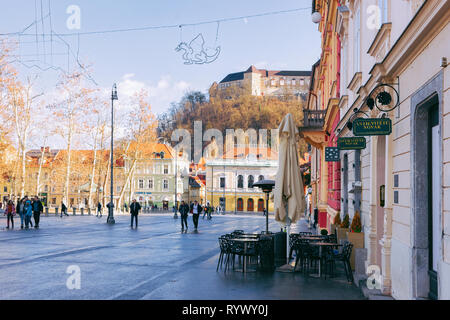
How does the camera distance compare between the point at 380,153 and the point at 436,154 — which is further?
the point at 380,153

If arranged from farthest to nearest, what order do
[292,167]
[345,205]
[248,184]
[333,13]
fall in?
[248,184] → [333,13] → [345,205] → [292,167]

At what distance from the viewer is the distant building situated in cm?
14212

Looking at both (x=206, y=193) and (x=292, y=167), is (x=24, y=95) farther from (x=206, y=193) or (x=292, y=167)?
(x=206, y=193)

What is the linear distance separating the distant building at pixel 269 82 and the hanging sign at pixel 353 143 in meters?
130

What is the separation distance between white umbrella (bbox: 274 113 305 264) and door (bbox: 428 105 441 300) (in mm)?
4892

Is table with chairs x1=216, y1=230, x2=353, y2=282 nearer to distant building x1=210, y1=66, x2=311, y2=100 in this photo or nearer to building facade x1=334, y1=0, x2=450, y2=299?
building facade x1=334, y1=0, x2=450, y2=299

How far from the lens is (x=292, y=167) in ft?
38.9

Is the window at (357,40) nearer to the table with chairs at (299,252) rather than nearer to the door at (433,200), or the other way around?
the table with chairs at (299,252)

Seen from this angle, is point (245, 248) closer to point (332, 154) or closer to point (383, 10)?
point (383, 10)

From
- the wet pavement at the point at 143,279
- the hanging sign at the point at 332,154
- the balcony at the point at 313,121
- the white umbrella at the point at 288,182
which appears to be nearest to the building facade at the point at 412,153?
the wet pavement at the point at 143,279

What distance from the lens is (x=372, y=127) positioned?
27.7 feet

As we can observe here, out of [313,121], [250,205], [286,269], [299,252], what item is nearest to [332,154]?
[313,121]
